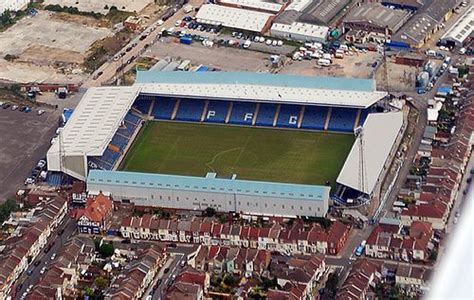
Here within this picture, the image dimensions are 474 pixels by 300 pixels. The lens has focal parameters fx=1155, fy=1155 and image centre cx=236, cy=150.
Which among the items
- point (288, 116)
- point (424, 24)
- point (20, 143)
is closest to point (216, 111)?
point (288, 116)

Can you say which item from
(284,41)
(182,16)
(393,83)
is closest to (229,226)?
(393,83)

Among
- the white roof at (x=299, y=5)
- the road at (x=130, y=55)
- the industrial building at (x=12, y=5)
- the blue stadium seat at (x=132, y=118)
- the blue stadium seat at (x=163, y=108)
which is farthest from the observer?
the industrial building at (x=12, y=5)

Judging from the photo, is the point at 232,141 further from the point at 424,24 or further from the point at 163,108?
the point at 424,24

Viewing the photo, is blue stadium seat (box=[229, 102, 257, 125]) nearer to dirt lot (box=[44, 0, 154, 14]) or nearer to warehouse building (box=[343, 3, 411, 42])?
warehouse building (box=[343, 3, 411, 42])

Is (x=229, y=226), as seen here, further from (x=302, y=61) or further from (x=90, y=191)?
(x=302, y=61)

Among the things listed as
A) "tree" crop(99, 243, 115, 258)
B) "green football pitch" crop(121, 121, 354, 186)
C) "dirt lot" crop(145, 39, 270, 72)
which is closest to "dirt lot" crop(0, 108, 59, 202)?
"green football pitch" crop(121, 121, 354, 186)

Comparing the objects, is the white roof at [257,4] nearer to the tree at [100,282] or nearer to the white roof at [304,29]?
the white roof at [304,29]

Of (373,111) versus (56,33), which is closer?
(373,111)

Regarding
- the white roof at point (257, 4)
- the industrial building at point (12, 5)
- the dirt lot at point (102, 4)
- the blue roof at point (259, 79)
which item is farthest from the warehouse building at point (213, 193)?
the industrial building at point (12, 5)
